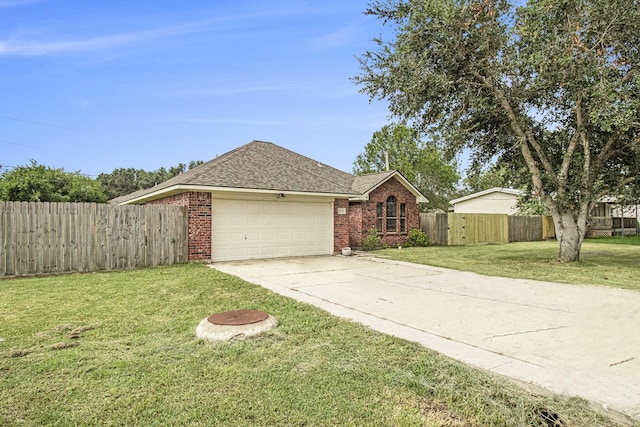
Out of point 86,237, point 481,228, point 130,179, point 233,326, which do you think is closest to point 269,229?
point 86,237

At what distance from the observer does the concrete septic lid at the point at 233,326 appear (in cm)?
441

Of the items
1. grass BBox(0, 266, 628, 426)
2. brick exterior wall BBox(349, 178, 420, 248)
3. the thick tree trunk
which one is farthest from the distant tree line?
the thick tree trunk

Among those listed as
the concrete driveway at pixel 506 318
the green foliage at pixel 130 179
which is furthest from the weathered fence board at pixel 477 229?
the green foliage at pixel 130 179

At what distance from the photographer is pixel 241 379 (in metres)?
3.33

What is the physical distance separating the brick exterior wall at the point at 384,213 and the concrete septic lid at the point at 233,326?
12777mm

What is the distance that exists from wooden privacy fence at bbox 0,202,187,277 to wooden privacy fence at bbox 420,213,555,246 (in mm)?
13320

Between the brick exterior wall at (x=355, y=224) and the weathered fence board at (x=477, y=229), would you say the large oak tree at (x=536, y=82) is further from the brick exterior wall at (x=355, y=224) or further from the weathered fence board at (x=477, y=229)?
the weathered fence board at (x=477, y=229)

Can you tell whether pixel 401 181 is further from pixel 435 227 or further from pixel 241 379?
pixel 241 379

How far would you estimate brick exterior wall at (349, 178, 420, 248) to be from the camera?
1762 centimetres

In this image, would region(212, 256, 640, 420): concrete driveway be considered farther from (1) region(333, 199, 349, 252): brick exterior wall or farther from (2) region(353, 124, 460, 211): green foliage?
(2) region(353, 124, 460, 211): green foliage

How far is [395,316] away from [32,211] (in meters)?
9.21

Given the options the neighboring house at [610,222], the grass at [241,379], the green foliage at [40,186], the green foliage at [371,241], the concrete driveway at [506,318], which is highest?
the green foliage at [40,186]

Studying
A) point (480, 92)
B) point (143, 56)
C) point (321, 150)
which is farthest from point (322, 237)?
point (321, 150)

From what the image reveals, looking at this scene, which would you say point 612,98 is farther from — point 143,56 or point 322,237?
point 143,56
